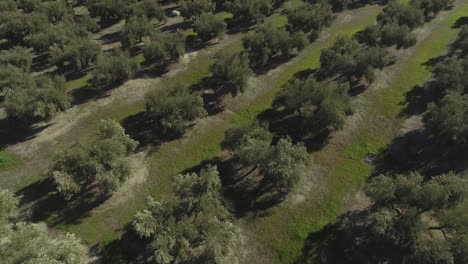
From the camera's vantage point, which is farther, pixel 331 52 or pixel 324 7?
pixel 324 7

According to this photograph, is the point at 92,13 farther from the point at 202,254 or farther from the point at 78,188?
the point at 202,254

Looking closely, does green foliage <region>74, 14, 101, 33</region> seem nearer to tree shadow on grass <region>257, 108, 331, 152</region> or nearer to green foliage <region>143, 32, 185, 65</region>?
green foliage <region>143, 32, 185, 65</region>

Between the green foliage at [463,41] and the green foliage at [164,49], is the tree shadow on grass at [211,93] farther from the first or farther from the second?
the green foliage at [463,41]

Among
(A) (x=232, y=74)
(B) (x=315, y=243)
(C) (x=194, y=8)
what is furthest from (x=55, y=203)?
(C) (x=194, y=8)

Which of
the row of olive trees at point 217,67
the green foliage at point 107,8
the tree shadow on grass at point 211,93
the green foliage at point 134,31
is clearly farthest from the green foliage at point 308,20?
the green foliage at point 107,8

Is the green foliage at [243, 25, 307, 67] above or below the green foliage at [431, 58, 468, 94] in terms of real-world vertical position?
above

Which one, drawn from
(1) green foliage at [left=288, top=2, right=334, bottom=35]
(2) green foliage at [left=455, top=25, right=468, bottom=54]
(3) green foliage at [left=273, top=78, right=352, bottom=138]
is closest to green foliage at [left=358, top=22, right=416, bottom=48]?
(2) green foliage at [left=455, top=25, right=468, bottom=54]

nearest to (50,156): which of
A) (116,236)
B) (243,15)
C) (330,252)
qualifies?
(116,236)
